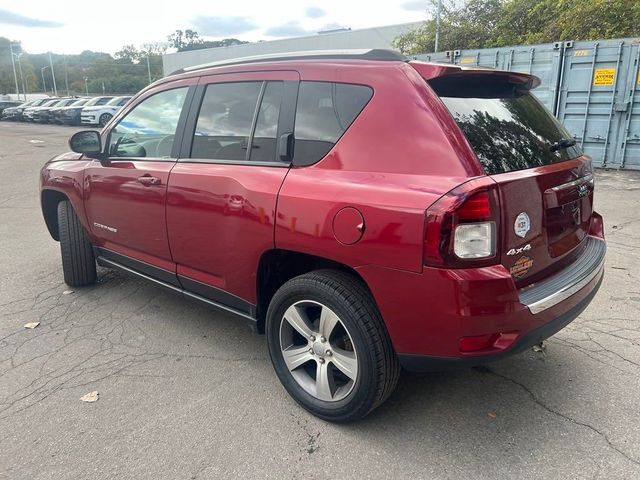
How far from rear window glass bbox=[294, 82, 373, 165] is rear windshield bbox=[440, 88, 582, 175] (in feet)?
1.43

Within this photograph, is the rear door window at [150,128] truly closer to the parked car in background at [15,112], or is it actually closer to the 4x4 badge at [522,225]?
the 4x4 badge at [522,225]

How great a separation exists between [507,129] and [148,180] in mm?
2302

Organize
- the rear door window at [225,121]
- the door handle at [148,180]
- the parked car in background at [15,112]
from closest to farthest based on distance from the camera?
the rear door window at [225,121], the door handle at [148,180], the parked car in background at [15,112]

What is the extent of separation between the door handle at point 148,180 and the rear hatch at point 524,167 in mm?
1902

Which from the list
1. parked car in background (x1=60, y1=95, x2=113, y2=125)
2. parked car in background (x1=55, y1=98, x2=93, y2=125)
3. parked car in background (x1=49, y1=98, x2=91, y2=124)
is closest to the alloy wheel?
parked car in background (x1=60, y1=95, x2=113, y2=125)

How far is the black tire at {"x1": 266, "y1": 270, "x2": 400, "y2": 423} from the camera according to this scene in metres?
2.35

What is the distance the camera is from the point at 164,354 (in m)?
3.41

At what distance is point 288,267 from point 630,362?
2.24 meters

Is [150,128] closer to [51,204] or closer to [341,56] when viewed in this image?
[341,56]

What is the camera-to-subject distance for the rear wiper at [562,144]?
266 cm

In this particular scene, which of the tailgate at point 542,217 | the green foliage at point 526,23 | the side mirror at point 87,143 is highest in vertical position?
the green foliage at point 526,23

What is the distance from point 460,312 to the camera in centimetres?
208

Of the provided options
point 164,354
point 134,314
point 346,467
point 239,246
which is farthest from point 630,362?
point 134,314

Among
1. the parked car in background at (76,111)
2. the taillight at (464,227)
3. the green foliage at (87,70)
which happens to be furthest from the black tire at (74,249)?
the green foliage at (87,70)
